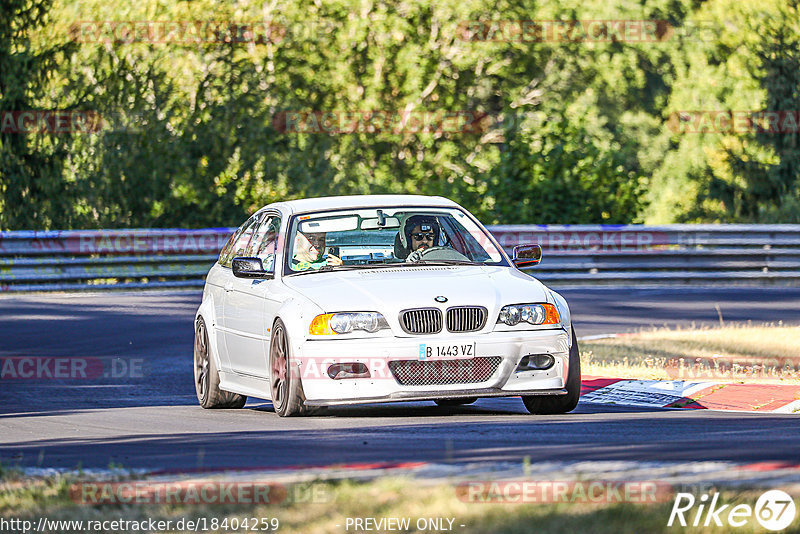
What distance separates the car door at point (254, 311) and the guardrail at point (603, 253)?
13469mm

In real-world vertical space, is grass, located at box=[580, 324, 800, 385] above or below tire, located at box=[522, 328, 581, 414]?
below

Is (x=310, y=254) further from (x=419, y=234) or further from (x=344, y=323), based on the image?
(x=344, y=323)

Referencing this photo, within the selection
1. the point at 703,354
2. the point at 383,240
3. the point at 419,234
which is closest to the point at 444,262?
the point at 419,234

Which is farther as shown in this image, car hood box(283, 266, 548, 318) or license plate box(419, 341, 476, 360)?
car hood box(283, 266, 548, 318)

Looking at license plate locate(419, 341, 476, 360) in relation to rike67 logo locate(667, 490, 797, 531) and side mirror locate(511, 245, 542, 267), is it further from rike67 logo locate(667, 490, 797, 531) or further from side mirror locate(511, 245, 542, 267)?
rike67 logo locate(667, 490, 797, 531)

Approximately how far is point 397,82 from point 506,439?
125 feet

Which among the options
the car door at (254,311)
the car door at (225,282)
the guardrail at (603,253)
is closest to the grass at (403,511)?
the car door at (254,311)

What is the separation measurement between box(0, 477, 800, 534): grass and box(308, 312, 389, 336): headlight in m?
3.42

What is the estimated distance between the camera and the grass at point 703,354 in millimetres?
13828

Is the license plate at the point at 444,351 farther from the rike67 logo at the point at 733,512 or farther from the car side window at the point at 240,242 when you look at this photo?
the rike67 logo at the point at 733,512

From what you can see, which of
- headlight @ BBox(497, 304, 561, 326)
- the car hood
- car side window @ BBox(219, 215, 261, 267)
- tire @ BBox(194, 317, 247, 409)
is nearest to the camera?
the car hood

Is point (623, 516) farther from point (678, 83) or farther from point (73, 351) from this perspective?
point (678, 83)

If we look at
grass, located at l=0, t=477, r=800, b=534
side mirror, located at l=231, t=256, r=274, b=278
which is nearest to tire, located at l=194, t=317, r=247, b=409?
side mirror, located at l=231, t=256, r=274, b=278

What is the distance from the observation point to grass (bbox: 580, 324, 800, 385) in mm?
13828
